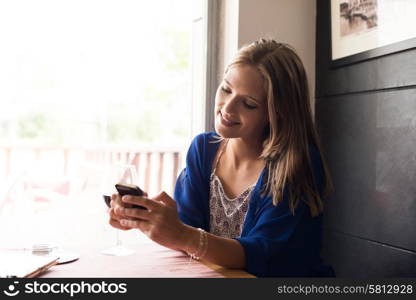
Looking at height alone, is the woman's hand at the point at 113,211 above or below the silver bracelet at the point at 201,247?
above

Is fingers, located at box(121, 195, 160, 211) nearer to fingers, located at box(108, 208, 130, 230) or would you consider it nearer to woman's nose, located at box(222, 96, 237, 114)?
fingers, located at box(108, 208, 130, 230)

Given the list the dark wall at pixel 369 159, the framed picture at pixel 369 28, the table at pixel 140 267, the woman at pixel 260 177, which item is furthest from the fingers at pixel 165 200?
the framed picture at pixel 369 28

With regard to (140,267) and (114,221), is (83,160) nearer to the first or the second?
(114,221)

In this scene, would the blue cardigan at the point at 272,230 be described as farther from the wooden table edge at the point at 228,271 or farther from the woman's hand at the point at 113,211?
the woman's hand at the point at 113,211

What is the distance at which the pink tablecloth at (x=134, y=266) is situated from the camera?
1024 millimetres

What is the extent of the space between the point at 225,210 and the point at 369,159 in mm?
614

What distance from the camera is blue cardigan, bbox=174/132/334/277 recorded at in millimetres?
1242

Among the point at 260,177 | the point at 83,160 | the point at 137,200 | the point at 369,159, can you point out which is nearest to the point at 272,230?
the point at 260,177

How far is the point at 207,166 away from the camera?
162 centimetres

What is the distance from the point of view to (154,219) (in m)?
1.08

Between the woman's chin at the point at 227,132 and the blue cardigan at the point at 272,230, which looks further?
the woman's chin at the point at 227,132

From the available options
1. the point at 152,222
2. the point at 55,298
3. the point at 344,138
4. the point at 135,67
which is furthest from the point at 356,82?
the point at 135,67

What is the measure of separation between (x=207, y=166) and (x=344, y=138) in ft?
2.06

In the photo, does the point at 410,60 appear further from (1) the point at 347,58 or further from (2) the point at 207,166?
(2) the point at 207,166
